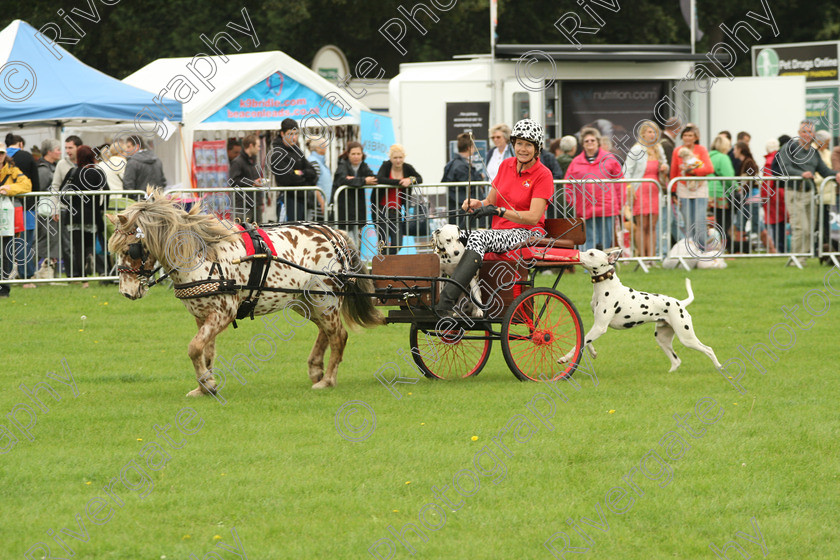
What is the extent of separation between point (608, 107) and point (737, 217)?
5580 mm

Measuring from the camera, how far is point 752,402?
9414mm

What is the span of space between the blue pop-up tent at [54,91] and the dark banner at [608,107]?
25.6 ft

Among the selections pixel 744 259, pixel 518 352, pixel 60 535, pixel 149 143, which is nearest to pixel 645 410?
pixel 518 352

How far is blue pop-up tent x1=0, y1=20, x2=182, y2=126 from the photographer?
60.1 feet

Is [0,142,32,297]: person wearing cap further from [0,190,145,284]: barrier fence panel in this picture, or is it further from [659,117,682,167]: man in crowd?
[659,117,682,167]: man in crowd

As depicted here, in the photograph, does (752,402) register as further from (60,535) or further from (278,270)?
(60,535)

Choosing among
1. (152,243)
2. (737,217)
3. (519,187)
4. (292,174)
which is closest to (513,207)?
(519,187)

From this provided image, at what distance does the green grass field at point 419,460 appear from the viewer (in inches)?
246

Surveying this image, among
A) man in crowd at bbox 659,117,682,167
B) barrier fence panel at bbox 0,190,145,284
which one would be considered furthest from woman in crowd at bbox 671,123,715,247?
barrier fence panel at bbox 0,190,145,284

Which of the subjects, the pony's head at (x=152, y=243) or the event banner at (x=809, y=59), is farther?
the event banner at (x=809, y=59)

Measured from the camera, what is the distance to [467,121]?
23.6 meters

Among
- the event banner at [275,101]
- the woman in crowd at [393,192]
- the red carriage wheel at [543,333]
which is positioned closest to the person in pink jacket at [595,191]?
the woman in crowd at [393,192]

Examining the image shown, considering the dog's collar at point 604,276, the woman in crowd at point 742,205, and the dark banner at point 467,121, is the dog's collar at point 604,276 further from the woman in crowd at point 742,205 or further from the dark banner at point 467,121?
the dark banner at point 467,121

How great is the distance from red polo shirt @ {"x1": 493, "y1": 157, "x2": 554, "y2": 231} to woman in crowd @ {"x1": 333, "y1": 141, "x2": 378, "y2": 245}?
6.49 m
